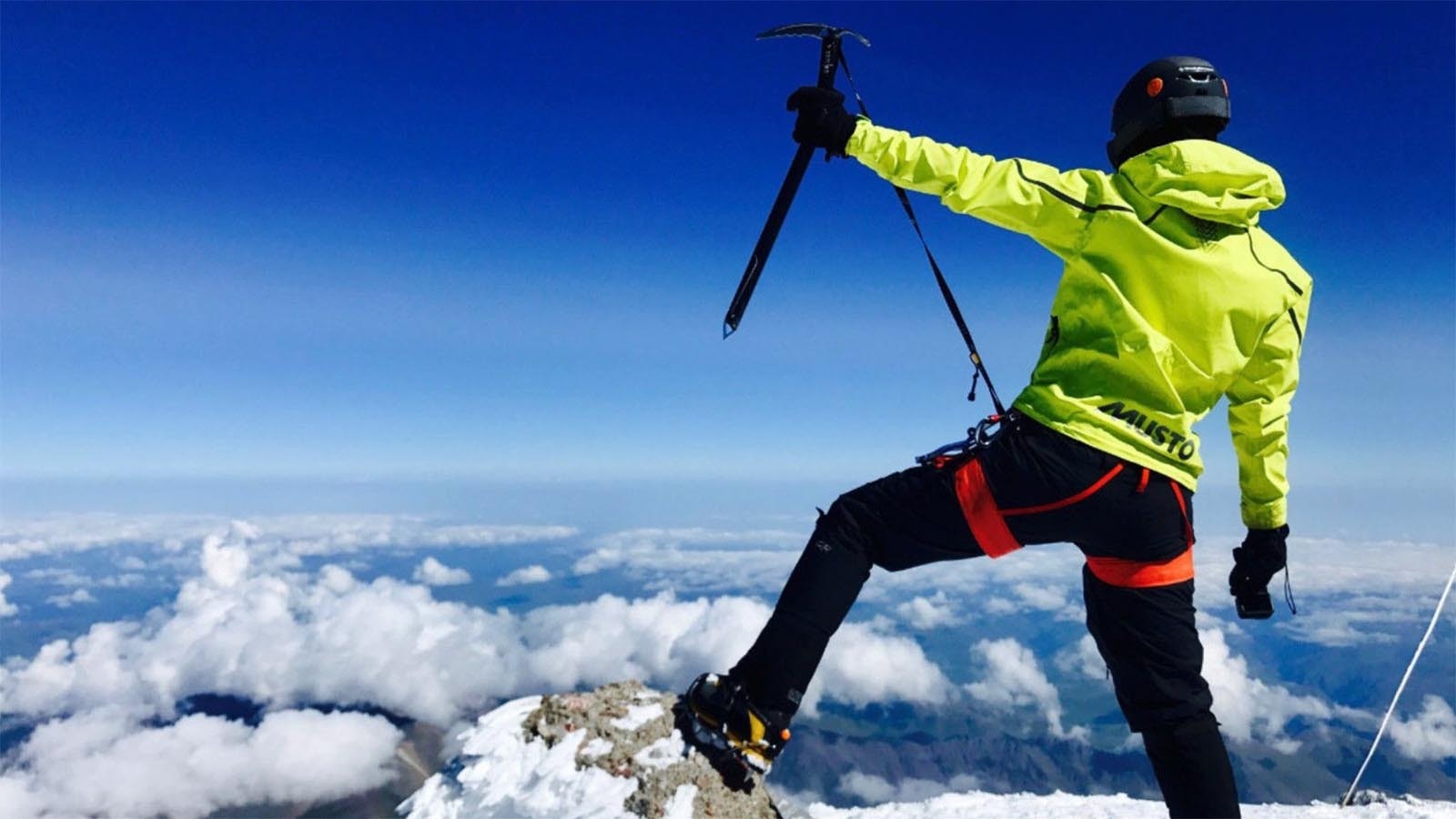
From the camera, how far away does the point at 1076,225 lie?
323 cm

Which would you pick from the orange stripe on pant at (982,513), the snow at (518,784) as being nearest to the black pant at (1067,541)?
the orange stripe on pant at (982,513)

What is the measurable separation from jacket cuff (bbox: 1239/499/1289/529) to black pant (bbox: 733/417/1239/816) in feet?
2.33

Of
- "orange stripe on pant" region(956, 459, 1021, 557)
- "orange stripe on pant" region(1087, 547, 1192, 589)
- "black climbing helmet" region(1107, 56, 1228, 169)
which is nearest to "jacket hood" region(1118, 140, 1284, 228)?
"black climbing helmet" region(1107, 56, 1228, 169)

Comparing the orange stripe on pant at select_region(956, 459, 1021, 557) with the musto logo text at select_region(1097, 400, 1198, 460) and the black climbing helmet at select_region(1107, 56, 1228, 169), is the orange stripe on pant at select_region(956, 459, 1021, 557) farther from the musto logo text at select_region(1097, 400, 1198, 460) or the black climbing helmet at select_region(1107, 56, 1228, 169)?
the black climbing helmet at select_region(1107, 56, 1228, 169)

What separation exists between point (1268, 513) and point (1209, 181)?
1840 millimetres

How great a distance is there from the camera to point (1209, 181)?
3.08 m

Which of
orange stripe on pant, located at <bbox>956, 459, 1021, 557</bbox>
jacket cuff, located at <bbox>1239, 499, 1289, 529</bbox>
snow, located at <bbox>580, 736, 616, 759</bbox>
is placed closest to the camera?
orange stripe on pant, located at <bbox>956, 459, 1021, 557</bbox>

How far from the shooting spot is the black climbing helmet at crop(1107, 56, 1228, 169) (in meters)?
3.42

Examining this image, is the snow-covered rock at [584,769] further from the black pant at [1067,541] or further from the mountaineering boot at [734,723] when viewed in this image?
the black pant at [1067,541]

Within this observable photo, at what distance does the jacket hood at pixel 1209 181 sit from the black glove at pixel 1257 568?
1.73 meters

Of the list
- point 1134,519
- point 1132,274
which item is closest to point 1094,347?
point 1132,274

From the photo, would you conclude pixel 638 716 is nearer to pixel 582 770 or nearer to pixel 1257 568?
pixel 582 770

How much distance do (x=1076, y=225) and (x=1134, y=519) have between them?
1.28m

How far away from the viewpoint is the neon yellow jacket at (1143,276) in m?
3.09
